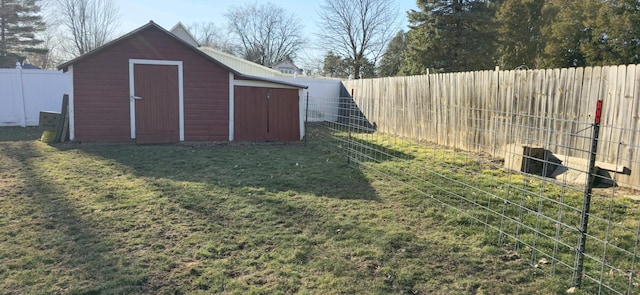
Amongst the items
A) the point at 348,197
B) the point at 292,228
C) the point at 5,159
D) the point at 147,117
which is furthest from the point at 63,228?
the point at 147,117

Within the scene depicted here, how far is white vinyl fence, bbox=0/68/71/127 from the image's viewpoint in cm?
1209

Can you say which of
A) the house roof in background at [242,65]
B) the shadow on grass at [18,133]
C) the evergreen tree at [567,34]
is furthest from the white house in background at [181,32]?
the evergreen tree at [567,34]

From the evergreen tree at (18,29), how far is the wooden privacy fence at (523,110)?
89.6ft

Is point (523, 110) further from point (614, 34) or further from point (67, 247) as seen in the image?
point (614, 34)

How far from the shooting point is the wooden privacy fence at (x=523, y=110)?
5281 millimetres

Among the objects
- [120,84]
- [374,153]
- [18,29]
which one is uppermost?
[18,29]

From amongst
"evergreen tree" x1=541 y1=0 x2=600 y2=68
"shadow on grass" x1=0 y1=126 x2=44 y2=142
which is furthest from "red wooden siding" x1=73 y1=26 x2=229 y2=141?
"evergreen tree" x1=541 y1=0 x2=600 y2=68

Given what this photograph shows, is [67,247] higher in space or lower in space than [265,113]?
lower

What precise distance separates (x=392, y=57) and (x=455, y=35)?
11983mm

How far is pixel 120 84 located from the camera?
902cm

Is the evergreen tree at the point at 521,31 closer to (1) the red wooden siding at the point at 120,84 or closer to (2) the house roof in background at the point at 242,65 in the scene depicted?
(2) the house roof in background at the point at 242,65

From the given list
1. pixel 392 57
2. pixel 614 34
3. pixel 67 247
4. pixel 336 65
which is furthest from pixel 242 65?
pixel 614 34

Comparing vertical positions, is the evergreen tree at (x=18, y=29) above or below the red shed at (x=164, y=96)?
above

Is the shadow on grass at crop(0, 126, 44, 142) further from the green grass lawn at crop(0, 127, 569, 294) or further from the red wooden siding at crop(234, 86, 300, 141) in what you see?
the red wooden siding at crop(234, 86, 300, 141)
